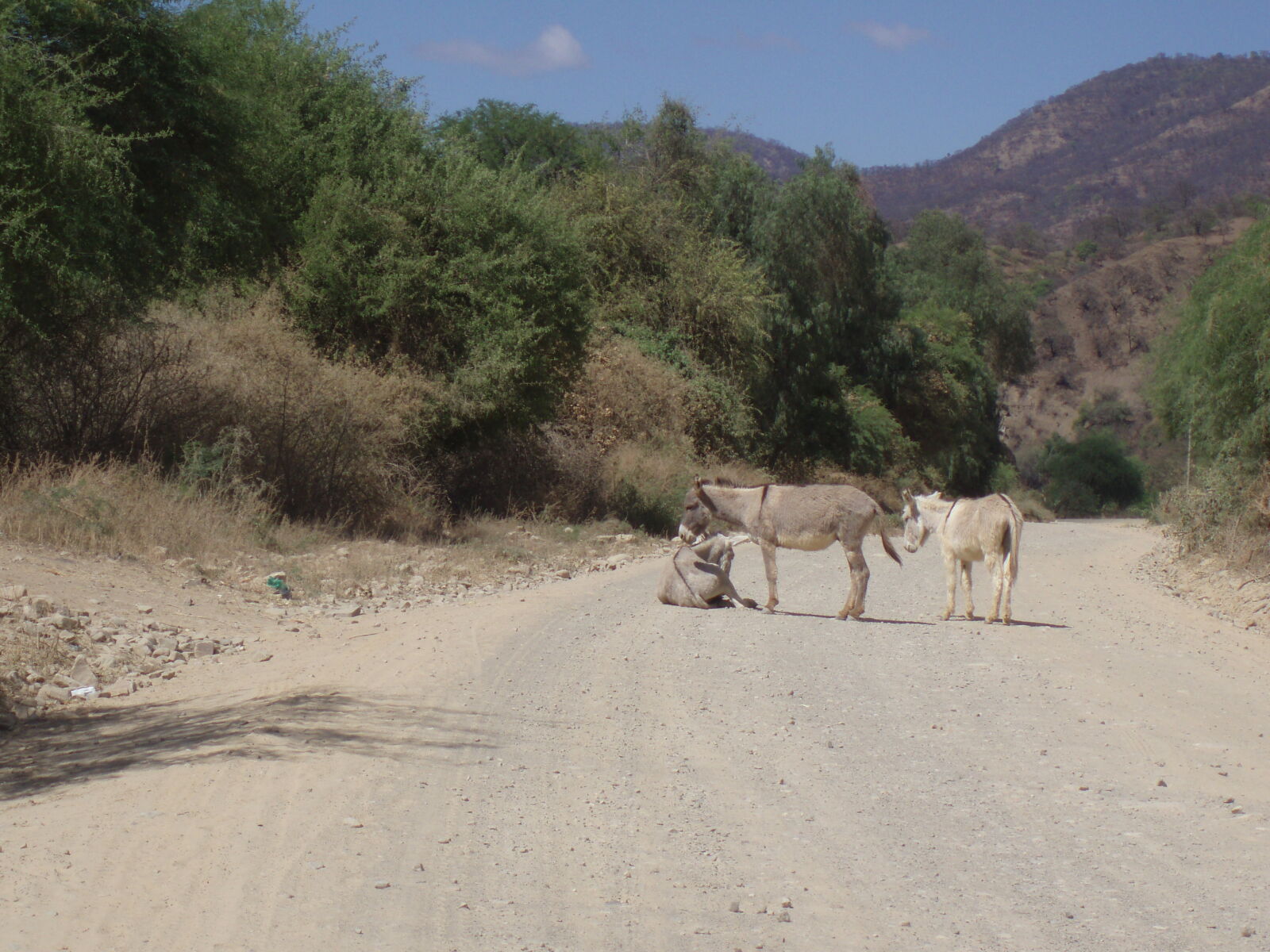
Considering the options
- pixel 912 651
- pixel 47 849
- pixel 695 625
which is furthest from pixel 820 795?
pixel 695 625

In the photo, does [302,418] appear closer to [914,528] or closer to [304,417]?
[304,417]

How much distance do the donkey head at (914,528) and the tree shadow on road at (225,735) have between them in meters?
7.24

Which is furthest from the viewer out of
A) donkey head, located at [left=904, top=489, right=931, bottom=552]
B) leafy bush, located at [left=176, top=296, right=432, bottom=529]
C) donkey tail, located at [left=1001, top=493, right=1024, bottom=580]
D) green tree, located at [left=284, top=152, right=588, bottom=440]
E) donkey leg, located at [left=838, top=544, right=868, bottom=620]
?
green tree, located at [left=284, top=152, right=588, bottom=440]

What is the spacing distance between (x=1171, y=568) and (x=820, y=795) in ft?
52.9

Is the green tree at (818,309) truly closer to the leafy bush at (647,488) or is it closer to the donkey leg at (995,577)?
the leafy bush at (647,488)

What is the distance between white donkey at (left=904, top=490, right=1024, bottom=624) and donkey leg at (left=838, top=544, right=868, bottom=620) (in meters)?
0.97

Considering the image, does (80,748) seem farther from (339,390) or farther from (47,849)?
(339,390)

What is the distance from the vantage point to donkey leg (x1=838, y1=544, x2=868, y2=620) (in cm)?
1295

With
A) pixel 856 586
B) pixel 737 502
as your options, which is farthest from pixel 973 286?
pixel 856 586

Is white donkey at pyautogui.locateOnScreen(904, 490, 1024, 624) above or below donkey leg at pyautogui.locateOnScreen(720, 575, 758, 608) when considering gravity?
above

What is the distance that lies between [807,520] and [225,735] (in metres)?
7.28

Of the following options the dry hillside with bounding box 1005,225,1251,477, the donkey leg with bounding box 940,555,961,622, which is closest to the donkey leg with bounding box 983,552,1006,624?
the donkey leg with bounding box 940,555,961,622

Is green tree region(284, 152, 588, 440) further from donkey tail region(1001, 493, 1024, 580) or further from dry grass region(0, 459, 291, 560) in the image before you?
donkey tail region(1001, 493, 1024, 580)

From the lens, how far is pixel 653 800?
255 inches
